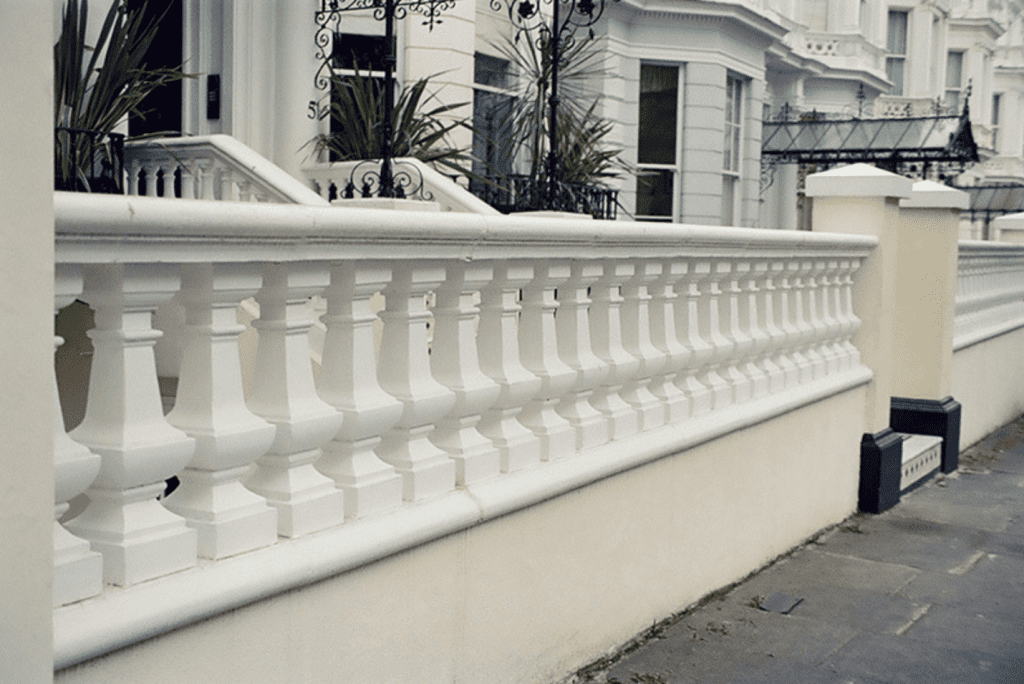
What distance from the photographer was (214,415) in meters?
2.29

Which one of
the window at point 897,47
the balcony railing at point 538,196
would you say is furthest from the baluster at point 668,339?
the window at point 897,47

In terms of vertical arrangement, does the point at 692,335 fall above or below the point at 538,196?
below

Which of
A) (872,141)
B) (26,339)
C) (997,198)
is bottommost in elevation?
(26,339)

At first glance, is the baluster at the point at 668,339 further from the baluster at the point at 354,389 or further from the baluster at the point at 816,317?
the baluster at the point at 354,389

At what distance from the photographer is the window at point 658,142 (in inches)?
627

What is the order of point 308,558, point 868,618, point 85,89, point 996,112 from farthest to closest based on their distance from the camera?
point 996,112, point 85,89, point 868,618, point 308,558

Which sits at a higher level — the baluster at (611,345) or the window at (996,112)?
the window at (996,112)

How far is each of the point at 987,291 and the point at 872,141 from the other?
31.7 feet

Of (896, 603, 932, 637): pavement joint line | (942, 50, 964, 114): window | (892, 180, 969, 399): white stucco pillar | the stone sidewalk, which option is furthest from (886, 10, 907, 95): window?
(896, 603, 932, 637): pavement joint line

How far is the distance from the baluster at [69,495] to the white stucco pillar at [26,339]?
0.55ft

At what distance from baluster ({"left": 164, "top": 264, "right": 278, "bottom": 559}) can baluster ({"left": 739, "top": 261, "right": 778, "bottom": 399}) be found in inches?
117

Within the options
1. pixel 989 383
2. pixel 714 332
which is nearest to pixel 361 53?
pixel 989 383

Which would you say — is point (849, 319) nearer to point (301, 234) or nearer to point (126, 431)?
point (301, 234)

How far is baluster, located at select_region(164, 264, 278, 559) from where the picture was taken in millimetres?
2279
